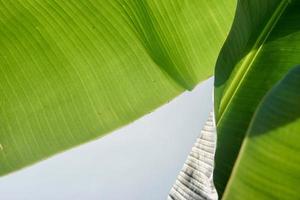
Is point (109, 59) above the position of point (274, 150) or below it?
above

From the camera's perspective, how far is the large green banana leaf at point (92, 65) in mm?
810

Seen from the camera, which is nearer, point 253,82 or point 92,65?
point 253,82

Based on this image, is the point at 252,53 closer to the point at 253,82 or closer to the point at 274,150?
the point at 253,82

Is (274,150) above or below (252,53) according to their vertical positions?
below

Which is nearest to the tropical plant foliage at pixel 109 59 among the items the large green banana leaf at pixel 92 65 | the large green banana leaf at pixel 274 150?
the large green banana leaf at pixel 92 65

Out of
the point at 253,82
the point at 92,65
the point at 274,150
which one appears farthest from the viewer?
the point at 92,65

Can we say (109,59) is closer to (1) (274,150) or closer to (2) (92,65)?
(2) (92,65)

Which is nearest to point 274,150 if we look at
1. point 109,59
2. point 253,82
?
point 253,82

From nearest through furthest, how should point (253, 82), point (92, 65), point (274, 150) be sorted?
point (274, 150) → point (253, 82) → point (92, 65)

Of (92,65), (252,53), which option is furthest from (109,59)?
(252,53)

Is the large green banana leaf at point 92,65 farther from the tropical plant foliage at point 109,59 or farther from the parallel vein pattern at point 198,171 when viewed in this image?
the parallel vein pattern at point 198,171

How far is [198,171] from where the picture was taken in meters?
0.75

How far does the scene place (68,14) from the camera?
0.81 meters

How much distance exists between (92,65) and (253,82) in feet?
0.86
